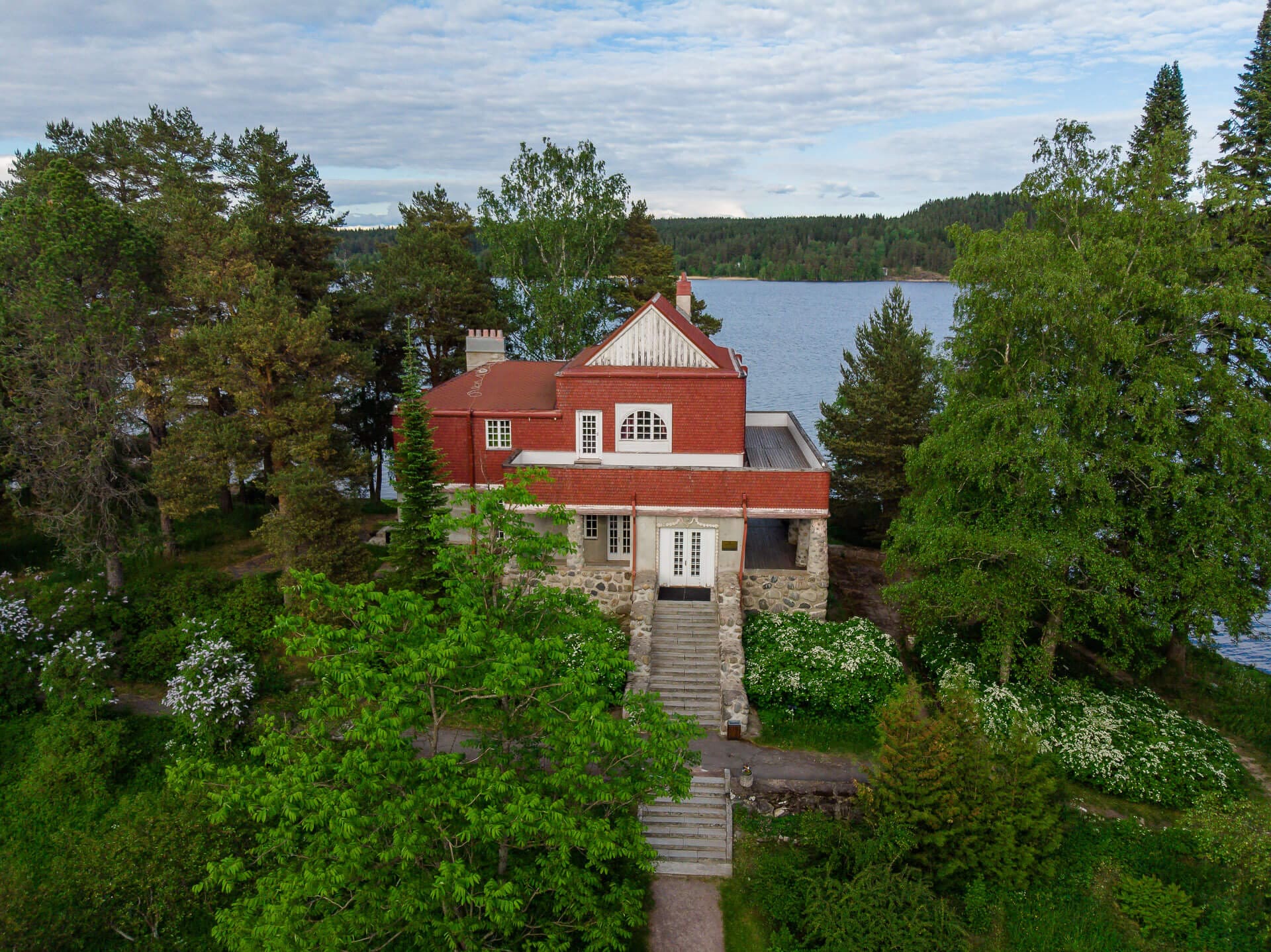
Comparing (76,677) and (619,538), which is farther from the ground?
(619,538)

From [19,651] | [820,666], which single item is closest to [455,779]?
[820,666]

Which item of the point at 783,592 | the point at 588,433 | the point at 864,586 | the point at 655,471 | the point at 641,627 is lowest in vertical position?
the point at 864,586

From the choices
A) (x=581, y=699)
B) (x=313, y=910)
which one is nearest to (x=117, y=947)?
(x=313, y=910)

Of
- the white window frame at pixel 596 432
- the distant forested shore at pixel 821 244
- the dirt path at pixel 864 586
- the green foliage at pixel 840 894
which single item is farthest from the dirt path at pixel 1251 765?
the distant forested shore at pixel 821 244

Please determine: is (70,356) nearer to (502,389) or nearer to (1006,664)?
(502,389)

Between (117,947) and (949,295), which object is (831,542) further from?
(949,295)

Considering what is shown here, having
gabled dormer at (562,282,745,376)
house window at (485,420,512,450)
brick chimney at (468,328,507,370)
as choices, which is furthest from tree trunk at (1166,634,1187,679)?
brick chimney at (468,328,507,370)
